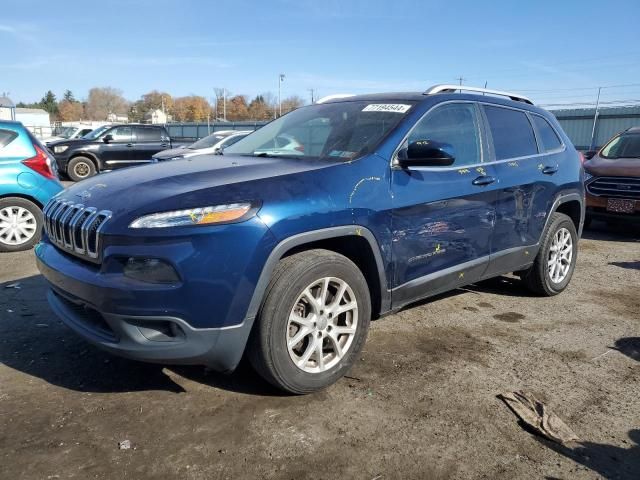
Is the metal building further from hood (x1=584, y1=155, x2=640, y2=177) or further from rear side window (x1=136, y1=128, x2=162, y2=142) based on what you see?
rear side window (x1=136, y1=128, x2=162, y2=142)

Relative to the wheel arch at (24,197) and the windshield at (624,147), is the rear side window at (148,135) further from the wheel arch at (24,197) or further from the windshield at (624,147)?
the windshield at (624,147)

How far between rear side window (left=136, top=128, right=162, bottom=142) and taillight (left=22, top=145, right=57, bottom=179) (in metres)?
9.50

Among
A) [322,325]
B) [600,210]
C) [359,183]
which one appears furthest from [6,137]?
[600,210]

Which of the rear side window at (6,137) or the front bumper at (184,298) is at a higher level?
the rear side window at (6,137)

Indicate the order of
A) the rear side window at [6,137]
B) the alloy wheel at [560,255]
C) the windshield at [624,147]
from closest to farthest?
the alloy wheel at [560,255] < the rear side window at [6,137] < the windshield at [624,147]

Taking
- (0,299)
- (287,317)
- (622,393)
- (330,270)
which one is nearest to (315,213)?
(330,270)

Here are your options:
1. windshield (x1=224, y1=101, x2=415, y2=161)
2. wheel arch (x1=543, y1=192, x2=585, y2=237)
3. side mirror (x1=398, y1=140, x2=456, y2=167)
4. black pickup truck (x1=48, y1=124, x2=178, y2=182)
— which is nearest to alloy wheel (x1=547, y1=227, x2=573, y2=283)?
wheel arch (x1=543, y1=192, x2=585, y2=237)

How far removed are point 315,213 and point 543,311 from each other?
285cm

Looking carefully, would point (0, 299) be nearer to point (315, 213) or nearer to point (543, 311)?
point (315, 213)

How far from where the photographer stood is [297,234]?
2.80 meters

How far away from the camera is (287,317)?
2.82 m

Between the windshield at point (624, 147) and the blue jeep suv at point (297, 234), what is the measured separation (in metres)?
5.52

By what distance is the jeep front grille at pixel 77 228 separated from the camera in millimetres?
2725

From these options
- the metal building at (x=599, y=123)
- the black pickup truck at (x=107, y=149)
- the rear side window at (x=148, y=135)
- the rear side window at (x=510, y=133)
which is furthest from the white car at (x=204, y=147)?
the metal building at (x=599, y=123)
